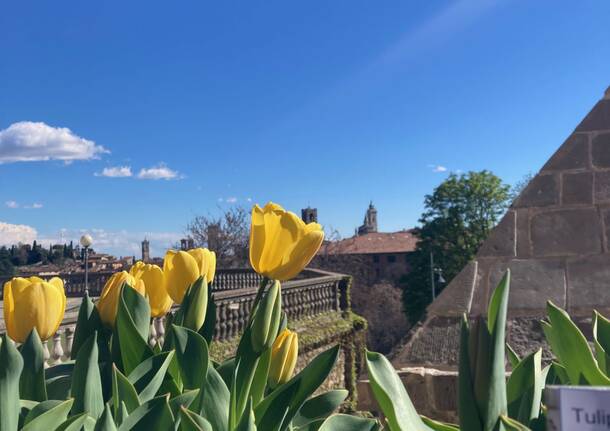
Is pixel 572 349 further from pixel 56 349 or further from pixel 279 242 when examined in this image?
pixel 56 349

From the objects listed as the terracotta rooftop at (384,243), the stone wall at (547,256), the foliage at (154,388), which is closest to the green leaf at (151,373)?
the foliage at (154,388)

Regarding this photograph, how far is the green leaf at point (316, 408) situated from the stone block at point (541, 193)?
67.7 inches

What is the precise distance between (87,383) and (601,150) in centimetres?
225

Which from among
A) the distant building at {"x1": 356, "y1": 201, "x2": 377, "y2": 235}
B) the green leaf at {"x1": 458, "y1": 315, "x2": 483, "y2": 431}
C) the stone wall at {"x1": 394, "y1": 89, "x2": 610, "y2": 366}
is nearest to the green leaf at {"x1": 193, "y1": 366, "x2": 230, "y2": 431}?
the green leaf at {"x1": 458, "y1": 315, "x2": 483, "y2": 431}

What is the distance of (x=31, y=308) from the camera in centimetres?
104

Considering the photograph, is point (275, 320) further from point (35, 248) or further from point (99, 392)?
point (35, 248)

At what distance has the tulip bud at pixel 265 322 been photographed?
868 millimetres

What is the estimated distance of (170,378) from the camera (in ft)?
3.16

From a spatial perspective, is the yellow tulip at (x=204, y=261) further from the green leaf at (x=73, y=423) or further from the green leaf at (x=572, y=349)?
the green leaf at (x=572, y=349)

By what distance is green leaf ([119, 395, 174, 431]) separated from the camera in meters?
0.73

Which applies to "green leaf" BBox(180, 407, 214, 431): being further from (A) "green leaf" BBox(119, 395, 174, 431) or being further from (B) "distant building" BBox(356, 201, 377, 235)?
(B) "distant building" BBox(356, 201, 377, 235)

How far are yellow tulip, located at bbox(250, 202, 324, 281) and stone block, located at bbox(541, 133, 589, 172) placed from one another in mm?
1762

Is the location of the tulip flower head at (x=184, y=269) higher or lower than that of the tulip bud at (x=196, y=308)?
higher

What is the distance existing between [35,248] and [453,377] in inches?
2135
